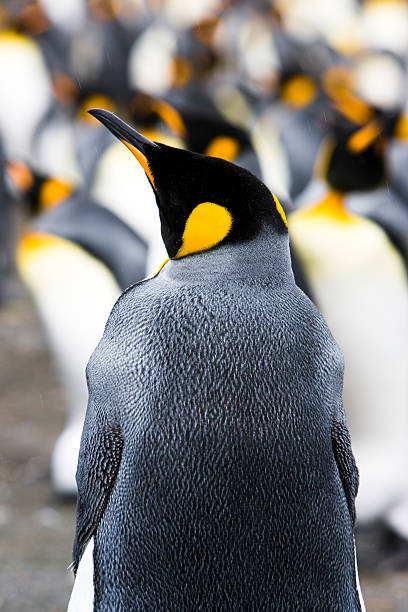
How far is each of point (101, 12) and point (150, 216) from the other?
4.13 metres

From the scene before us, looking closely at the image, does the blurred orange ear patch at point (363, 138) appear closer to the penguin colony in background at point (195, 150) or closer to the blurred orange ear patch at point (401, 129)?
the penguin colony in background at point (195, 150)

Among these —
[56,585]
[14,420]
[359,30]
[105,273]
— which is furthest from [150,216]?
[359,30]

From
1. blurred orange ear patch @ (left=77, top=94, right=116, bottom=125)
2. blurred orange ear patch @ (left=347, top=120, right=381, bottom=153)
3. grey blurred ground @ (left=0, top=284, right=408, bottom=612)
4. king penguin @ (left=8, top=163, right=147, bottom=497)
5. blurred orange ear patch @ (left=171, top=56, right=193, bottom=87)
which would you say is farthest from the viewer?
blurred orange ear patch @ (left=171, top=56, right=193, bottom=87)

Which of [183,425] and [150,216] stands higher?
[150,216]

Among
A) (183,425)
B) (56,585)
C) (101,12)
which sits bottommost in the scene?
(183,425)

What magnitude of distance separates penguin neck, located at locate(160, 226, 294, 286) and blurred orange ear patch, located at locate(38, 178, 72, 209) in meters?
1.82

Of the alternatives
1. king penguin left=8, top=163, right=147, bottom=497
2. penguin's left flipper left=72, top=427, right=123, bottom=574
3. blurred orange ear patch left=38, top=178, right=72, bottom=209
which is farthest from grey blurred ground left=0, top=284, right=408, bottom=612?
penguin's left flipper left=72, top=427, right=123, bottom=574

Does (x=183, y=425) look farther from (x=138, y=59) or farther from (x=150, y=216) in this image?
(x=138, y=59)

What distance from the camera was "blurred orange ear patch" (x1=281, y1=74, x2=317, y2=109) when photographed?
5215mm

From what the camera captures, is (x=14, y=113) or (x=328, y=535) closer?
(x=328, y=535)

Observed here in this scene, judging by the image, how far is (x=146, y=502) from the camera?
4.07 ft

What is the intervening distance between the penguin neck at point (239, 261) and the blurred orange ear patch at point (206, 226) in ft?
0.05

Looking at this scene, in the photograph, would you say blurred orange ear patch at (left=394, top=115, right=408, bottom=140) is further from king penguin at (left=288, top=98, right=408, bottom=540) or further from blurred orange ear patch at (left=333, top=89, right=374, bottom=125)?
king penguin at (left=288, top=98, right=408, bottom=540)

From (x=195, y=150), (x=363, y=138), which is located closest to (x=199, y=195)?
(x=363, y=138)
